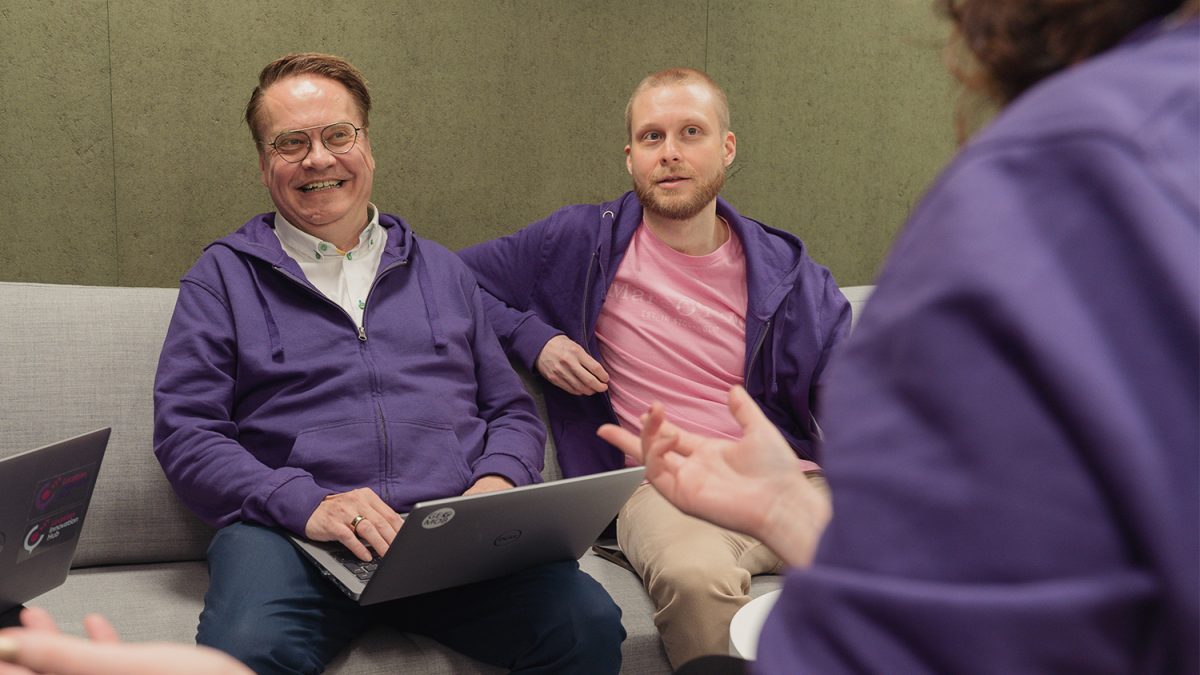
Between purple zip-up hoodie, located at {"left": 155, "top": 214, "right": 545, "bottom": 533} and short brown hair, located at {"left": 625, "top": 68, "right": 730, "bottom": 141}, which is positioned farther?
short brown hair, located at {"left": 625, "top": 68, "right": 730, "bottom": 141}

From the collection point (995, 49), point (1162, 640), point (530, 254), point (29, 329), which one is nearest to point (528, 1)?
point (530, 254)

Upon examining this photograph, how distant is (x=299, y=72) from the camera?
2277mm

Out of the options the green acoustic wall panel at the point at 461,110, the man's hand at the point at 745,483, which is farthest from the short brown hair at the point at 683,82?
the man's hand at the point at 745,483

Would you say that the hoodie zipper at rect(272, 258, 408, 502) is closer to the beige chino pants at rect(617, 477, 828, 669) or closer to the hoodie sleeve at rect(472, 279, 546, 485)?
the hoodie sleeve at rect(472, 279, 546, 485)

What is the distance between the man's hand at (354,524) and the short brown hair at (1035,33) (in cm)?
144

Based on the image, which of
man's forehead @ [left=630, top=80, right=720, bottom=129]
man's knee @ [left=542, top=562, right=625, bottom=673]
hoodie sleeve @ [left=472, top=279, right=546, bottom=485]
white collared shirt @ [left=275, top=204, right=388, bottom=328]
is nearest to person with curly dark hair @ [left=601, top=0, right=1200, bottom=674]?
man's knee @ [left=542, top=562, right=625, bottom=673]

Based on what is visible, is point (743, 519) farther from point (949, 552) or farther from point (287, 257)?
point (287, 257)

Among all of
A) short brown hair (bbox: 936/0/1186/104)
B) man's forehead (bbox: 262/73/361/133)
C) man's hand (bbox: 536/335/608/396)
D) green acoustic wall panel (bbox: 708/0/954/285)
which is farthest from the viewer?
green acoustic wall panel (bbox: 708/0/954/285)

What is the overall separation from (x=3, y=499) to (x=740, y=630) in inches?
40.1

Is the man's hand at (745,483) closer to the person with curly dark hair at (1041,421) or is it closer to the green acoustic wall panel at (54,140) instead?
the person with curly dark hair at (1041,421)

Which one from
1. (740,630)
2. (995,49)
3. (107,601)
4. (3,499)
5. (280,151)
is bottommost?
(107,601)

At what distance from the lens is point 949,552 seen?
45 cm

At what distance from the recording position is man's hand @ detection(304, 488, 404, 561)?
5.97 feet

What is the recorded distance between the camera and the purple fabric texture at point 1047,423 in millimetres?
428
